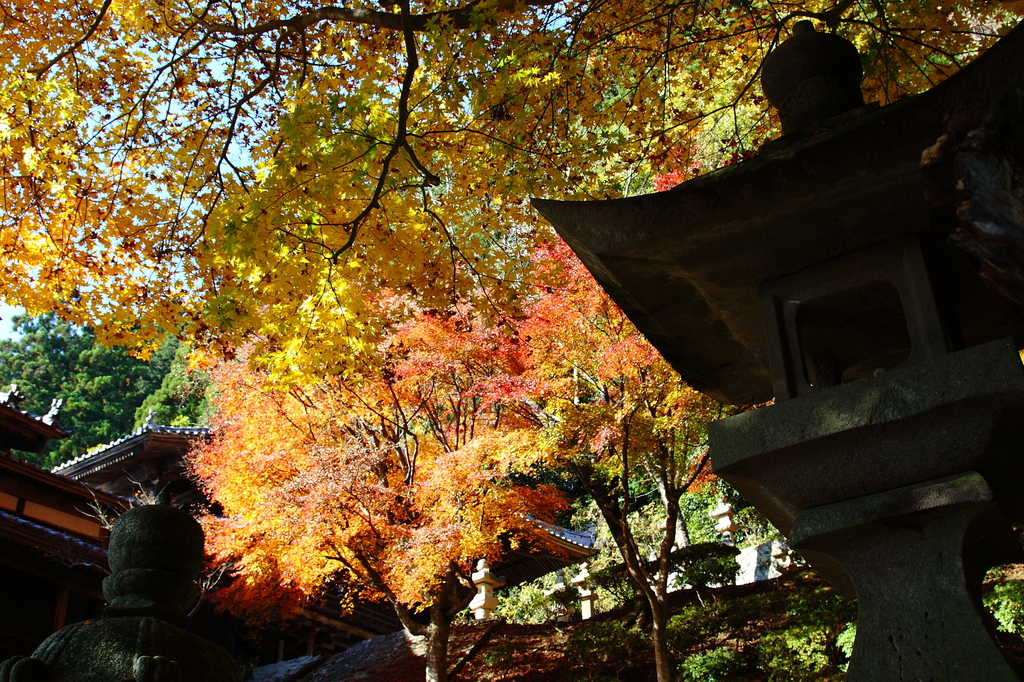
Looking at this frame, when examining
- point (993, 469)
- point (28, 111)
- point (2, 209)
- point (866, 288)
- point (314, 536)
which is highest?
point (28, 111)

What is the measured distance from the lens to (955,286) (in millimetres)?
3625

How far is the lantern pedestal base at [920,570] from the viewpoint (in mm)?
2631

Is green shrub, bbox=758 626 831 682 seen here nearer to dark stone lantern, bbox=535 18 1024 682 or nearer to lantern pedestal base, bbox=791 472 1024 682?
dark stone lantern, bbox=535 18 1024 682

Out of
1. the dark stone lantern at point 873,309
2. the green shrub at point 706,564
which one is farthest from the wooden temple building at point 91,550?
the dark stone lantern at point 873,309

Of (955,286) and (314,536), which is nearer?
(955,286)

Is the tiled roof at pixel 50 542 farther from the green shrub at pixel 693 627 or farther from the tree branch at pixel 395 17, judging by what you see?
the green shrub at pixel 693 627

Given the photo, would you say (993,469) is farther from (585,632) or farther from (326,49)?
(585,632)

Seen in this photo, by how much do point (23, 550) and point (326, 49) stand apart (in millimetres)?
8257

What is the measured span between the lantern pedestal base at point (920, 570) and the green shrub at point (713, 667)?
9.62 meters

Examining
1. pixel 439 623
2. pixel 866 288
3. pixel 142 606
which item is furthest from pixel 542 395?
pixel 142 606

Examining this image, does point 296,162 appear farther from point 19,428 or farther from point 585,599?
point 585,599

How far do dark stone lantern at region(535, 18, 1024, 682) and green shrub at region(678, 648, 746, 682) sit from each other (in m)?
9.09

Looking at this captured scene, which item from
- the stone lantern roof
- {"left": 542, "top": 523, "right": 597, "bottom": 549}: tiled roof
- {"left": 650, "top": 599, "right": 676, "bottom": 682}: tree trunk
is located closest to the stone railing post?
{"left": 542, "top": 523, "right": 597, "bottom": 549}: tiled roof

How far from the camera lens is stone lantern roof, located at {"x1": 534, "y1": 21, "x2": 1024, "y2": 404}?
291 centimetres
